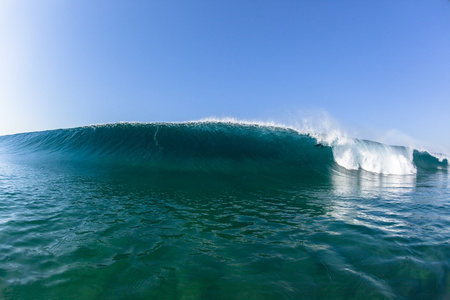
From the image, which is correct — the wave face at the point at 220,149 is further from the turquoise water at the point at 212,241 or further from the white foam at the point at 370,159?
the turquoise water at the point at 212,241

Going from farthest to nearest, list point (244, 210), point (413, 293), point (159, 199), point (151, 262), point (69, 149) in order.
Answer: point (69, 149) → point (159, 199) → point (244, 210) → point (151, 262) → point (413, 293)

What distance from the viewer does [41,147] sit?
621 inches

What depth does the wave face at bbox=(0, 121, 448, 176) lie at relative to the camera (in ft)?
37.5

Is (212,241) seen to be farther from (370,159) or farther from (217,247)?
(370,159)

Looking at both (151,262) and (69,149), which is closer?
(151,262)

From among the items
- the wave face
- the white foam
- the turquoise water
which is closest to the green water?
the turquoise water

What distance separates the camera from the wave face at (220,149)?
37.5 ft

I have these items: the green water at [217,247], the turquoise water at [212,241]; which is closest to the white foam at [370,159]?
the turquoise water at [212,241]

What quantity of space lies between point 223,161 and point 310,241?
336 inches

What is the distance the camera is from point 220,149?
13.3 meters

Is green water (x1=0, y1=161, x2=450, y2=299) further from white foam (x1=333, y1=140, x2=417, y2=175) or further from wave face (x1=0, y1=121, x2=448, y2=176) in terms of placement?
white foam (x1=333, y1=140, x2=417, y2=175)

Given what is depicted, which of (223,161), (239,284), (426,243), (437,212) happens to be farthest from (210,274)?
(223,161)

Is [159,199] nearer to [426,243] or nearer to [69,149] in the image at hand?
[426,243]

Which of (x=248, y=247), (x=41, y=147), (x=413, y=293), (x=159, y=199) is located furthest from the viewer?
(x=41, y=147)
